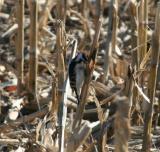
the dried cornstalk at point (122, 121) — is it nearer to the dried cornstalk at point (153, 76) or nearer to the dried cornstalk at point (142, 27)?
the dried cornstalk at point (153, 76)

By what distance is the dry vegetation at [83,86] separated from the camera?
1344mm

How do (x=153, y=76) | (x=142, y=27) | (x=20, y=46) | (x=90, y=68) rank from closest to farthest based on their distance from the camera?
(x=90, y=68) → (x=153, y=76) → (x=142, y=27) → (x=20, y=46)

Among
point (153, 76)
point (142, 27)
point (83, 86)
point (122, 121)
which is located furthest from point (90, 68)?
point (142, 27)

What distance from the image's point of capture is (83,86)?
1312mm

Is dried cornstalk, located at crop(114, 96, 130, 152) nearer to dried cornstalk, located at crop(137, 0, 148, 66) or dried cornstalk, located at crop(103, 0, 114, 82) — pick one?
dried cornstalk, located at crop(137, 0, 148, 66)

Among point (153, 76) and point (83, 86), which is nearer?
point (83, 86)

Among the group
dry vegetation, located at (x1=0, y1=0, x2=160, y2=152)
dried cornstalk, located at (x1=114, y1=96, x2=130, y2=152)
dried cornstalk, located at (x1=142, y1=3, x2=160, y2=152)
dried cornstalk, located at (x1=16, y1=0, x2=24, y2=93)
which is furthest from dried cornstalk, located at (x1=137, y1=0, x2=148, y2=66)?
dried cornstalk, located at (x1=114, y1=96, x2=130, y2=152)

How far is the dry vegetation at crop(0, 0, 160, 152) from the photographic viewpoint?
1344 millimetres

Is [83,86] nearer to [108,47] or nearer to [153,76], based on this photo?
[153,76]

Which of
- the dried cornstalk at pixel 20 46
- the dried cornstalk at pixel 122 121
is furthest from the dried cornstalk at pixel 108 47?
the dried cornstalk at pixel 122 121

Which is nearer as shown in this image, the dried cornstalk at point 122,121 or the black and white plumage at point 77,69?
the dried cornstalk at point 122,121

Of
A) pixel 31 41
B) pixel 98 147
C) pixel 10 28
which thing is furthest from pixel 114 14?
pixel 98 147

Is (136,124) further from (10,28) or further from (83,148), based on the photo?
(10,28)

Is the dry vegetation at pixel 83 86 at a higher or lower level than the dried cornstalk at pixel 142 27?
lower
